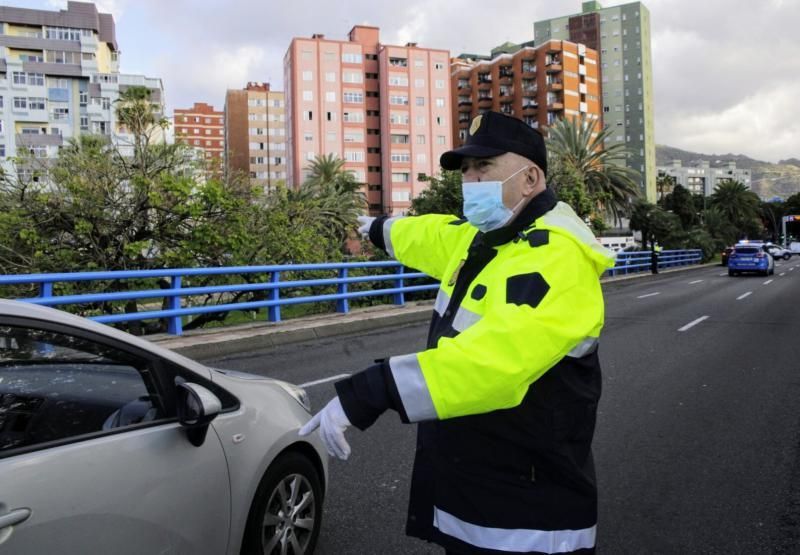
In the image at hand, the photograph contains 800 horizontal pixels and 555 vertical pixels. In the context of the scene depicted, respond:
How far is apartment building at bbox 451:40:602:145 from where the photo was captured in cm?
9194

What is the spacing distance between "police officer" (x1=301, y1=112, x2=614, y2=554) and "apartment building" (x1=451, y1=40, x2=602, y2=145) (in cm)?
8874

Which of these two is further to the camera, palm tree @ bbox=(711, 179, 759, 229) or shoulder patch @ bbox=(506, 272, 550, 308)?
palm tree @ bbox=(711, 179, 759, 229)

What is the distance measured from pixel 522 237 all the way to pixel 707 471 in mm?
3583

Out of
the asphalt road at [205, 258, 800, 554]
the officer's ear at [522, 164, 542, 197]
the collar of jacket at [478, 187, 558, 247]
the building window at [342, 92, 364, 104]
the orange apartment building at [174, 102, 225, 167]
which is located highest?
the orange apartment building at [174, 102, 225, 167]

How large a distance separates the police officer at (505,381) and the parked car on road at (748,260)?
32652 mm

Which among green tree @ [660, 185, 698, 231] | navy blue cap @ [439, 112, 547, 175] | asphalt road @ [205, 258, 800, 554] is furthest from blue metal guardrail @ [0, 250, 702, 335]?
green tree @ [660, 185, 698, 231]

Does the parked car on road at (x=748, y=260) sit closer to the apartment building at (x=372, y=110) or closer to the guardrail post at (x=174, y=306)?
the guardrail post at (x=174, y=306)

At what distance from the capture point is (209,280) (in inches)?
533

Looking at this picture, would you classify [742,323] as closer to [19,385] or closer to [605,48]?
[19,385]

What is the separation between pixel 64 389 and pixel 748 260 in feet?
110

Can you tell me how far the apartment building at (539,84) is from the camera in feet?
302

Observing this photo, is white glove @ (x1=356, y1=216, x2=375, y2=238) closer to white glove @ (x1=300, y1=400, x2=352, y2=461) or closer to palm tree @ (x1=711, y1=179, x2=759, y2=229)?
white glove @ (x1=300, y1=400, x2=352, y2=461)

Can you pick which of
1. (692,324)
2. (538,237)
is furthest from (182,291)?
(692,324)

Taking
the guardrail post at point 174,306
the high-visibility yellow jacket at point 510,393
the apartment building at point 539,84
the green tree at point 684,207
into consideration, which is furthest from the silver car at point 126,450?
the green tree at point 684,207
